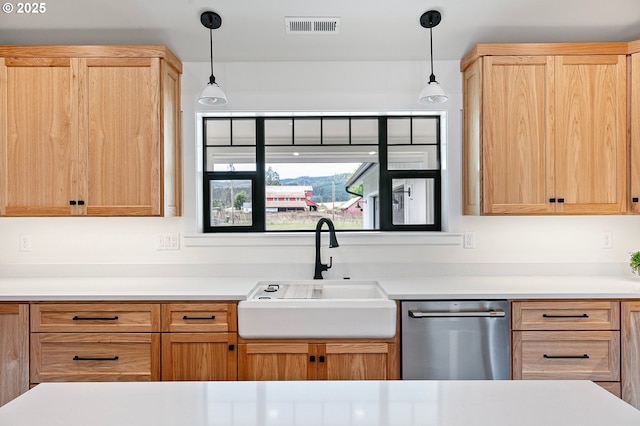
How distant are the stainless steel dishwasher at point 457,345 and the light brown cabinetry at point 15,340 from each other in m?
2.00

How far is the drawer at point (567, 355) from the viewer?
211cm

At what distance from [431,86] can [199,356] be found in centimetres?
197

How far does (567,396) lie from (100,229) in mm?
2793

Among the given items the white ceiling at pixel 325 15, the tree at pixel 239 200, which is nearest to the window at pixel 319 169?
the tree at pixel 239 200

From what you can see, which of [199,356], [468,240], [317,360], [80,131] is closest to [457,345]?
[317,360]

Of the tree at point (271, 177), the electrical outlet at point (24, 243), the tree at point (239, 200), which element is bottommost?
the electrical outlet at point (24, 243)

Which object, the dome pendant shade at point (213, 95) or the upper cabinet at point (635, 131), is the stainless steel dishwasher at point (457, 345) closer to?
the upper cabinet at point (635, 131)

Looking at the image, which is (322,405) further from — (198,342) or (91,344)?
(91,344)

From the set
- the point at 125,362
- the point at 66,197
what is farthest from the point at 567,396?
the point at 66,197

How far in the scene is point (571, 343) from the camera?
83.5 inches

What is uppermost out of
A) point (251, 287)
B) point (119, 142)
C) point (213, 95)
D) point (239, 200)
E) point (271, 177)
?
point (213, 95)

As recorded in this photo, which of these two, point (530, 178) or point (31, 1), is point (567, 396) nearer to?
point (530, 178)

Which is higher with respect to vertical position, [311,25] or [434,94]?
[311,25]

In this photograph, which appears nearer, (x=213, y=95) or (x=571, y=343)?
(x=571, y=343)
